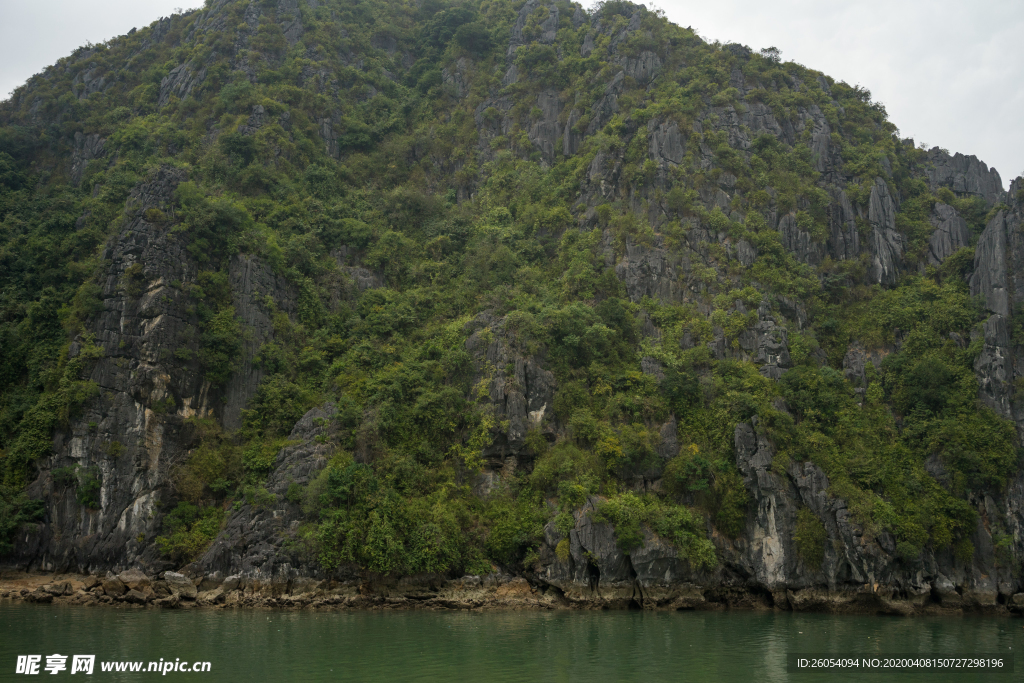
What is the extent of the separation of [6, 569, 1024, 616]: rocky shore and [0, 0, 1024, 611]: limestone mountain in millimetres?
298

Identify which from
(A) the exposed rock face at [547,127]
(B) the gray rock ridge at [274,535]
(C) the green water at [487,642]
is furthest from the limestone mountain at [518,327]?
(C) the green water at [487,642]

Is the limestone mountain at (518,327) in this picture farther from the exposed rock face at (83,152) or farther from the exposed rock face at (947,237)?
the exposed rock face at (947,237)

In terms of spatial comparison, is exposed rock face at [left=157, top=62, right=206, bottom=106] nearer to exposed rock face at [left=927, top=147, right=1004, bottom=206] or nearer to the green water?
the green water

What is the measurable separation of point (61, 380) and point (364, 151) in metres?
27.5

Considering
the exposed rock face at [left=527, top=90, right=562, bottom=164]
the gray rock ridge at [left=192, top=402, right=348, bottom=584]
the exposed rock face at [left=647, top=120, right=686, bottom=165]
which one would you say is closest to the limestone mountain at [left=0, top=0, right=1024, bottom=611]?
the gray rock ridge at [left=192, top=402, right=348, bottom=584]

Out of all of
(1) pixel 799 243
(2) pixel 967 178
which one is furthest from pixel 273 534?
(2) pixel 967 178

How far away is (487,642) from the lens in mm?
19297

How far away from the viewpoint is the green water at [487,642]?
50.3 feet

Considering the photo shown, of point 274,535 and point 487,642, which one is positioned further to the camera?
point 274,535

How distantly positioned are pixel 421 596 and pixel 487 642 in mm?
10383

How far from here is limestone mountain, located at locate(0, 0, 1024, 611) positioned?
2991 centimetres

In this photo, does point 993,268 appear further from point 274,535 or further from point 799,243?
point 274,535

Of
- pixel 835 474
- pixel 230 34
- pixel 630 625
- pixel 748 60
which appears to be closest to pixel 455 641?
pixel 630 625

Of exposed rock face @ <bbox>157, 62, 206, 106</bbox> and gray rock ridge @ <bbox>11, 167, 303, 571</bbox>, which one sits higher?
exposed rock face @ <bbox>157, 62, 206, 106</bbox>
